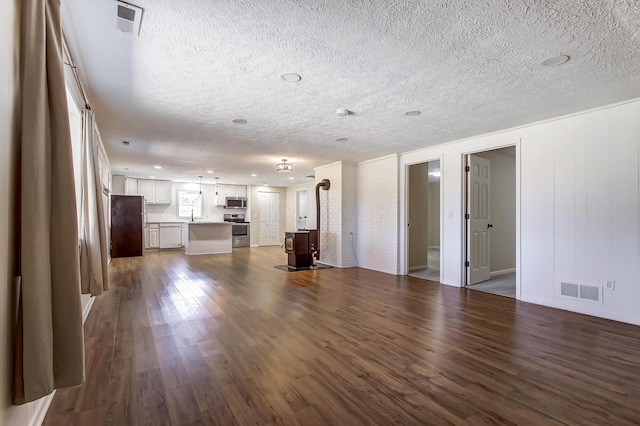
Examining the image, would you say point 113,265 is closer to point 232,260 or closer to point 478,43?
point 232,260

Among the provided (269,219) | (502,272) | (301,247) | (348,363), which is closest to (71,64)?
(348,363)

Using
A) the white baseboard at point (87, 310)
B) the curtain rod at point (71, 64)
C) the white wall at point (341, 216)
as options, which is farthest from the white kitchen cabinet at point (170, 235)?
the curtain rod at point (71, 64)

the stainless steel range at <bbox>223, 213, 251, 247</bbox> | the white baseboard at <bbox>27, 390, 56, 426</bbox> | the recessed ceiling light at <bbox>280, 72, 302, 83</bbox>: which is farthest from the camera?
the stainless steel range at <bbox>223, 213, 251, 247</bbox>

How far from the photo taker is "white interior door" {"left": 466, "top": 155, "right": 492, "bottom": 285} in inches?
207

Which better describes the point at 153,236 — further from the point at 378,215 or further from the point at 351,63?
the point at 351,63

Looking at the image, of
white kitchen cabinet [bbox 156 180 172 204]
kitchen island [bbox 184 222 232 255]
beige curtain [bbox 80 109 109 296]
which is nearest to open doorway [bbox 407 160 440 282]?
beige curtain [bbox 80 109 109 296]

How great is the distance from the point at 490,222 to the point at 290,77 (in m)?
4.89

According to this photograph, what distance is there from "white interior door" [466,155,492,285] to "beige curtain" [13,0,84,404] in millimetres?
5251

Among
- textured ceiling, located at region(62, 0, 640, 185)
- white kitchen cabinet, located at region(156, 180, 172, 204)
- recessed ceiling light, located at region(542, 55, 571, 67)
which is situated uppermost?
textured ceiling, located at region(62, 0, 640, 185)

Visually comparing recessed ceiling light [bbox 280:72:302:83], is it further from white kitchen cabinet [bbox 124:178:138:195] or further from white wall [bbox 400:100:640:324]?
white kitchen cabinet [bbox 124:178:138:195]

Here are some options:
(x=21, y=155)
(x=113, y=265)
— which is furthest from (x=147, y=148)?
(x=21, y=155)

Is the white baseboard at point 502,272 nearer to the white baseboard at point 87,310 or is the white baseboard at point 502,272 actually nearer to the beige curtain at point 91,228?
the beige curtain at point 91,228

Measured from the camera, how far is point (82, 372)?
1.51 metres

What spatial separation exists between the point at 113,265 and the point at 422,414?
757 centimetres
